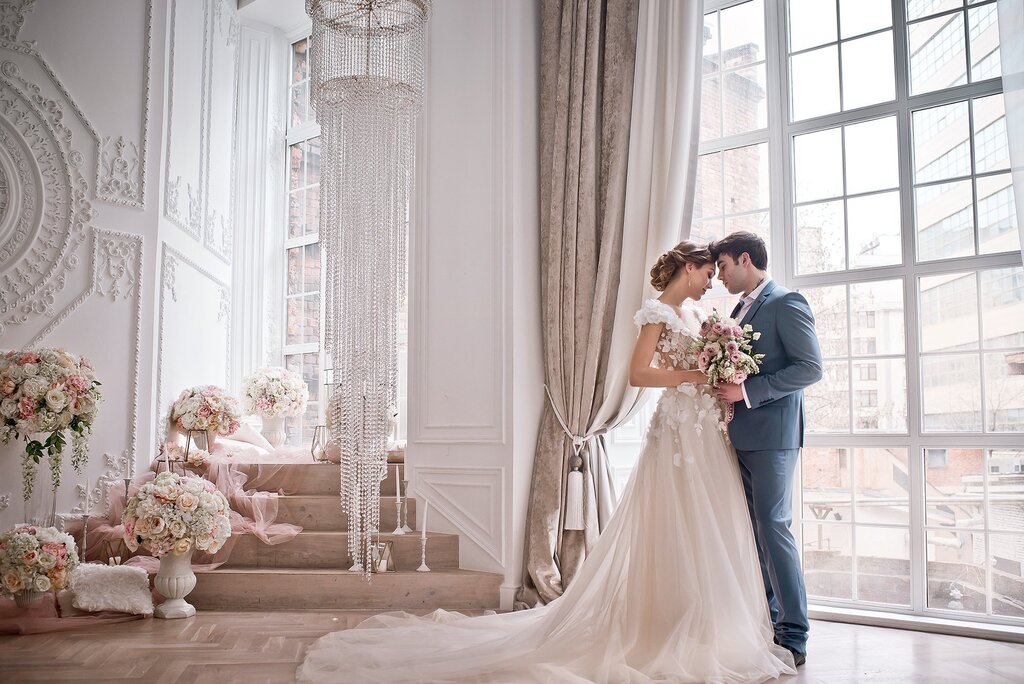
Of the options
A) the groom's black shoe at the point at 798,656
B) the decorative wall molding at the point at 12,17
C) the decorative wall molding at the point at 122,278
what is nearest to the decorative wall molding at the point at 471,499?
the groom's black shoe at the point at 798,656

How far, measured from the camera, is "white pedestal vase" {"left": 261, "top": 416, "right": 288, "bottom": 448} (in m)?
6.49

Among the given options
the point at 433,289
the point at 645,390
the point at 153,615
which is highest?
the point at 433,289

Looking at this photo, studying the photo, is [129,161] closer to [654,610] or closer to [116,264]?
[116,264]

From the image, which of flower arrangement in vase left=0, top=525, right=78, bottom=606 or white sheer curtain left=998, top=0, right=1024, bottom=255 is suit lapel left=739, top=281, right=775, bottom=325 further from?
flower arrangement in vase left=0, top=525, right=78, bottom=606

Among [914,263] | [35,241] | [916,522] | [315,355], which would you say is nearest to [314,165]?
[315,355]

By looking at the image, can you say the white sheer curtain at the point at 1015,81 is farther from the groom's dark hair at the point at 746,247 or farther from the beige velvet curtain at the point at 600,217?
the beige velvet curtain at the point at 600,217

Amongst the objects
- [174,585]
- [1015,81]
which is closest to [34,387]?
[174,585]

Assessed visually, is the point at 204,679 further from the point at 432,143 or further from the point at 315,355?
the point at 315,355

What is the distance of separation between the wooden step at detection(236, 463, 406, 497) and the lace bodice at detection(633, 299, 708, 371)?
2254mm

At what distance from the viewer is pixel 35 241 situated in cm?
497

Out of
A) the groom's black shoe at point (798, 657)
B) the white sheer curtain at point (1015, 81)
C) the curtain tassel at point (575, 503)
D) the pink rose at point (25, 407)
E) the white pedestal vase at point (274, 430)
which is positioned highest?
the white sheer curtain at point (1015, 81)

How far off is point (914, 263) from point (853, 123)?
0.89 meters

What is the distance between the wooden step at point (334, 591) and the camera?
4652 mm

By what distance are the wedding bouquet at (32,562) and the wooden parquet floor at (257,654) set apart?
265 millimetres
